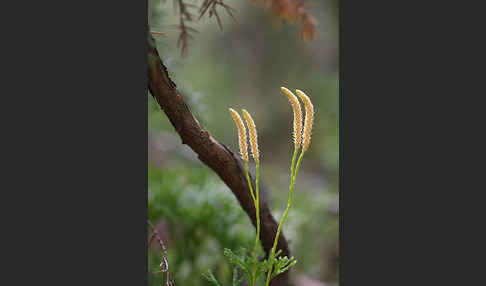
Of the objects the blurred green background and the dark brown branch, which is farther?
the blurred green background

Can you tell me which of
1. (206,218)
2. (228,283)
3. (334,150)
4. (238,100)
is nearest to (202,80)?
(238,100)

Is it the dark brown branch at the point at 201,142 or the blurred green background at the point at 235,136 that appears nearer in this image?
the dark brown branch at the point at 201,142

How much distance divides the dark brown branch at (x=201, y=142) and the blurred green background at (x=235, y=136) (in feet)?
0.36

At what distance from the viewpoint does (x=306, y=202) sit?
7.59 feet

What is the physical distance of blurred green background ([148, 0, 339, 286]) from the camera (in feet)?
4.70

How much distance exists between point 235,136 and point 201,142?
17.2 inches

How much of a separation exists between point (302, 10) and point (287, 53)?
80cm

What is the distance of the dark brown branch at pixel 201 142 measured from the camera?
0.89 m

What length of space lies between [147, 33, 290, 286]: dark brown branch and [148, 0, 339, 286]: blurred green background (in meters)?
0.11

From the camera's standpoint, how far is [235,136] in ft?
4.55

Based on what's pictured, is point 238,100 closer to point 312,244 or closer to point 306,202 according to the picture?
point 306,202

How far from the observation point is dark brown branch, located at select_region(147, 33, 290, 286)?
0.89 metres

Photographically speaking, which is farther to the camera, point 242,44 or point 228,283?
point 242,44

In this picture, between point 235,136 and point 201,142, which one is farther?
point 235,136
